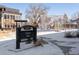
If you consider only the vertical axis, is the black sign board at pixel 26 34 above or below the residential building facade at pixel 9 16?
below

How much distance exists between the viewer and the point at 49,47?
6.01 meters

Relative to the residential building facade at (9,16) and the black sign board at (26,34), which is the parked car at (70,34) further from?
the residential building facade at (9,16)

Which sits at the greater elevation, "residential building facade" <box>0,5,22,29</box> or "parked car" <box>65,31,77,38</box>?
"residential building facade" <box>0,5,22,29</box>

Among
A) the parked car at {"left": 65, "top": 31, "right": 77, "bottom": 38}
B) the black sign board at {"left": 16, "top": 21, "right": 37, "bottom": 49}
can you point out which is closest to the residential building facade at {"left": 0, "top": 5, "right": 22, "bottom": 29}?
the black sign board at {"left": 16, "top": 21, "right": 37, "bottom": 49}

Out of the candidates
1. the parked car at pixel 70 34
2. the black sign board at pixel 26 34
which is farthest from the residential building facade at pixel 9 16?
the parked car at pixel 70 34

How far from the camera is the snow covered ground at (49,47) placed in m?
5.98

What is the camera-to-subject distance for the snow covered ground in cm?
598

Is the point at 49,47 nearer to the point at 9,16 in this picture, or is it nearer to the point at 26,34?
the point at 26,34

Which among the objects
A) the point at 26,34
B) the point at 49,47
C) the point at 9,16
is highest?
the point at 9,16

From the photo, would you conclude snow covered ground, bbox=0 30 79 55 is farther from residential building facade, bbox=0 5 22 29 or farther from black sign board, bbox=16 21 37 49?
residential building facade, bbox=0 5 22 29

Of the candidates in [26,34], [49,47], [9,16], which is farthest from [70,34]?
[9,16]
